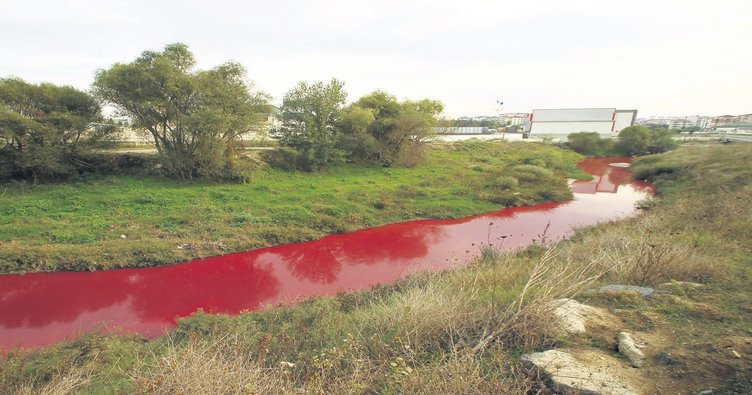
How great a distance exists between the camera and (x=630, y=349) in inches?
130

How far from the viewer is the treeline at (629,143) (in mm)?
37969

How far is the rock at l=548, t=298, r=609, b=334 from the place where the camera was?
3.76 metres

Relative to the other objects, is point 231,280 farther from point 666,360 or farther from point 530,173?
point 530,173

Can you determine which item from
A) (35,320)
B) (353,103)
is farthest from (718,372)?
(353,103)

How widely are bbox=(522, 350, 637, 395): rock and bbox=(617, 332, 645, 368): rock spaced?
0.41ft

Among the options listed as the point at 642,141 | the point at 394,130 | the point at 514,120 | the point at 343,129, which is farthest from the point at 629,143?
the point at 514,120

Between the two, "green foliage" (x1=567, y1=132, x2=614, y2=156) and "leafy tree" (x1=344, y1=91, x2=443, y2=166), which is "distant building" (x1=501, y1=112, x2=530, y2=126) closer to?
"green foliage" (x1=567, y1=132, x2=614, y2=156)

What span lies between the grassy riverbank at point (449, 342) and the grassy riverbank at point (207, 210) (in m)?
5.05

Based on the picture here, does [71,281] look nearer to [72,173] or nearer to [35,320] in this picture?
[35,320]

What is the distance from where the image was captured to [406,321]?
164 inches

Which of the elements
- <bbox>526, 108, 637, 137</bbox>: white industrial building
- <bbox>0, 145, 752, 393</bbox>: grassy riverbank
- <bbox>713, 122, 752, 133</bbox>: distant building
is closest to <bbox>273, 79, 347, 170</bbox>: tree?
<bbox>0, 145, 752, 393</bbox>: grassy riverbank

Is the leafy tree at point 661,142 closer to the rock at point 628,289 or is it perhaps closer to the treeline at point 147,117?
the treeline at point 147,117

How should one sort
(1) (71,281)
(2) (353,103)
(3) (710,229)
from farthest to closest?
(2) (353,103) < (1) (71,281) < (3) (710,229)

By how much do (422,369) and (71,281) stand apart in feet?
33.2
